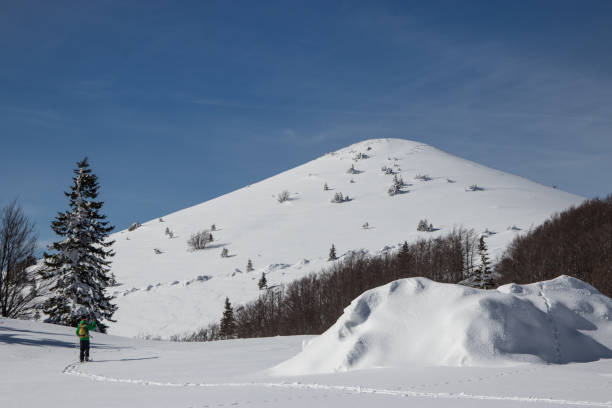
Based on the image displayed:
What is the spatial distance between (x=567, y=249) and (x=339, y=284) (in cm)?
1747

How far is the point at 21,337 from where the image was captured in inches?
838

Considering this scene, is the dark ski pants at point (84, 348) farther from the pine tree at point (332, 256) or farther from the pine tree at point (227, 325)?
the pine tree at point (332, 256)

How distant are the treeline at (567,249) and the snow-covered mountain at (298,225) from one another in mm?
2893

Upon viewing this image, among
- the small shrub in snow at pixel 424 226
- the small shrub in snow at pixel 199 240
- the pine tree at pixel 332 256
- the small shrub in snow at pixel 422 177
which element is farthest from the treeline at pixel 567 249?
the small shrub in snow at pixel 199 240

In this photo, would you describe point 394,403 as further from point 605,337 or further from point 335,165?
point 335,165

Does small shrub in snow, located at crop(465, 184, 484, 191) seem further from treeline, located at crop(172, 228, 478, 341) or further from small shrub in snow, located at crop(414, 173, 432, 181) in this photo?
treeline, located at crop(172, 228, 478, 341)

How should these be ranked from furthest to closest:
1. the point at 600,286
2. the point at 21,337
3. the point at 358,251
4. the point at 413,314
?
1. the point at 358,251
2. the point at 600,286
3. the point at 21,337
4. the point at 413,314

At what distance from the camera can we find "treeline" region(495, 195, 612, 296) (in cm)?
3641

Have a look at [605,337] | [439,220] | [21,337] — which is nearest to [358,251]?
[439,220]

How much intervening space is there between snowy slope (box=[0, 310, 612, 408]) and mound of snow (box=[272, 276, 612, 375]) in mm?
568

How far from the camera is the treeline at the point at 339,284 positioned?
4156 centimetres

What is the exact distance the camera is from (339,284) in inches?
1753

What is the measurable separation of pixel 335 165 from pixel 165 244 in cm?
3547

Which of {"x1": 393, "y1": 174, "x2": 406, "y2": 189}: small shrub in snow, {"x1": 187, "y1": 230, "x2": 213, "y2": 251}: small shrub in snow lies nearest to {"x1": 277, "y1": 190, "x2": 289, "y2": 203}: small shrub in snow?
{"x1": 187, "y1": 230, "x2": 213, "y2": 251}: small shrub in snow
